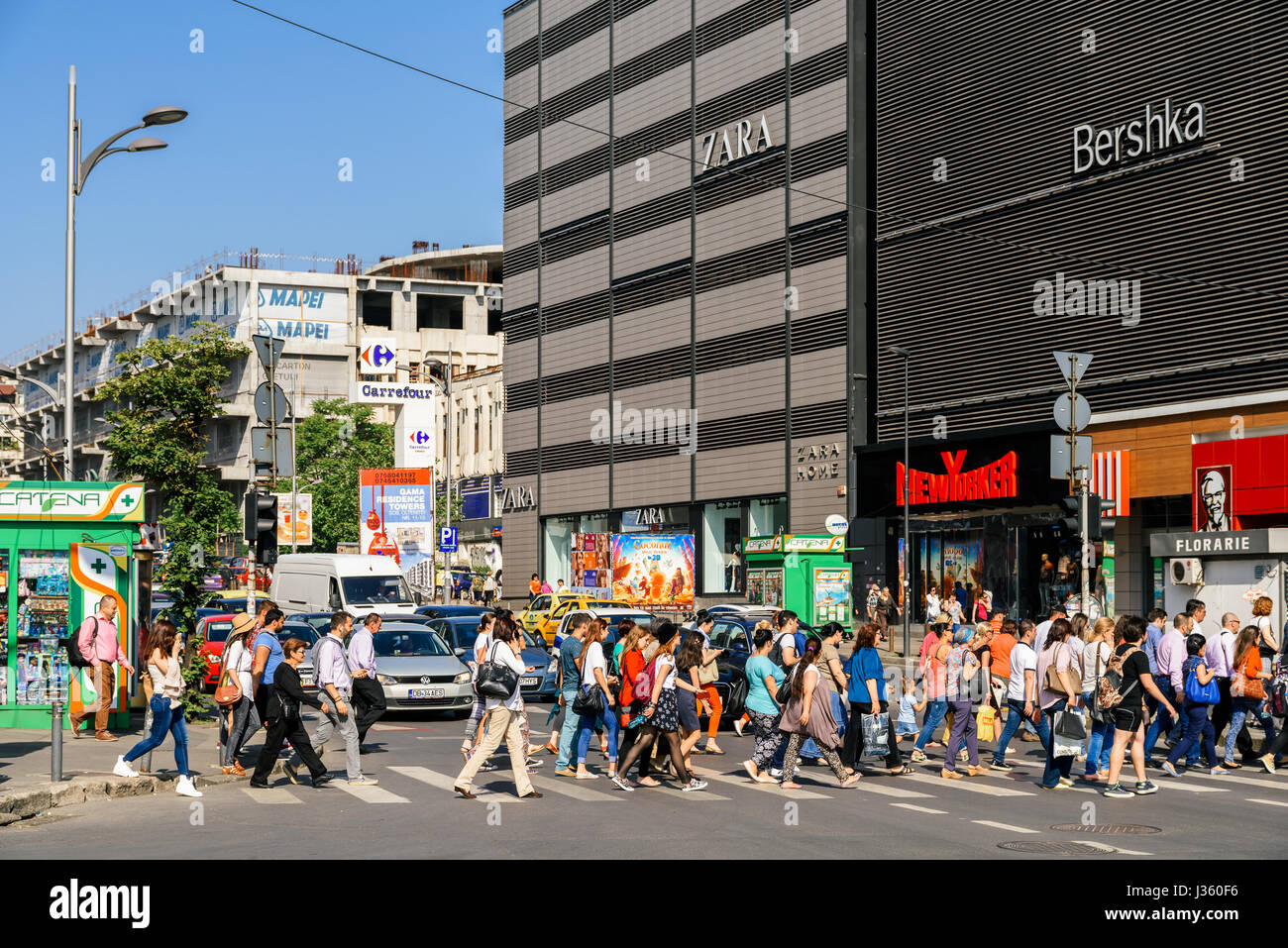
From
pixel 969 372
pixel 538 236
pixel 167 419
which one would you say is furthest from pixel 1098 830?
pixel 538 236

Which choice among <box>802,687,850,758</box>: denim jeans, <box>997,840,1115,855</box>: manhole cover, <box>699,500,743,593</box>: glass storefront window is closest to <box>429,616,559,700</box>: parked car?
<box>802,687,850,758</box>: denim jeans

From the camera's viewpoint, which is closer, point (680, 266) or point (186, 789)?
point (186, 789)

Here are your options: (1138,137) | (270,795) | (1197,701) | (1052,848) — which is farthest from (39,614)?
(1138,137)

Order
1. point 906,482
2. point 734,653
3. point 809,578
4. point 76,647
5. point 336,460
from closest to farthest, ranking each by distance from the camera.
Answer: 1. point 76,647
2. point 734,653
3. point 809,578
4. point 906,482
5. point 336,460

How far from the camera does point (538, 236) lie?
2645 inches

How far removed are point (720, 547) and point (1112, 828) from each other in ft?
144

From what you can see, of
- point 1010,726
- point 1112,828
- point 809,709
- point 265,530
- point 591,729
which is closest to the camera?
point 1112,828

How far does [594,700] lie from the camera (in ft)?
54.1

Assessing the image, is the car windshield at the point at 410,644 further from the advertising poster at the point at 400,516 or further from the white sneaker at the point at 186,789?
the advertising poster at the point at 400,516

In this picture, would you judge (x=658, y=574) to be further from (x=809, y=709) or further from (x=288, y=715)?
(x=288, y=715)

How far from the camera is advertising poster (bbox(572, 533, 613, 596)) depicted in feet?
197

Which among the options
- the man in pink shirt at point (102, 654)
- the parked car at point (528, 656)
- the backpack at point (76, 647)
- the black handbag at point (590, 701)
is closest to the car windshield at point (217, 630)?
the parked car at point (528, 656)

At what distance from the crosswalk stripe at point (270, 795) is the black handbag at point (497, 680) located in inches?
84.6
